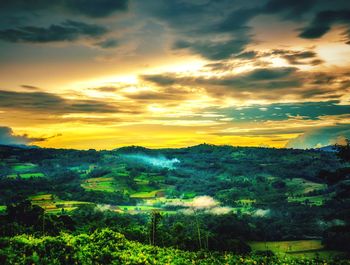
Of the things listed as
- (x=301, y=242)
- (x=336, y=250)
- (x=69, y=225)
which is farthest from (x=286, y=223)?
(x=69, y=225)

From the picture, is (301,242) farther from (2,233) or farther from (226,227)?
(2,233)

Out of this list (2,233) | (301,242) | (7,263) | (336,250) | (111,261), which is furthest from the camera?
(301,242)

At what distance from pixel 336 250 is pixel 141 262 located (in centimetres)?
8774

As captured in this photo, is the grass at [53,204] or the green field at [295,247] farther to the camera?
the grass at [53,204]

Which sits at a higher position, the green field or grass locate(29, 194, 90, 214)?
grass locate(29, 194, 90, 214)

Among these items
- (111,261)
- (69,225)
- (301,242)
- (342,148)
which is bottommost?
(301,242)

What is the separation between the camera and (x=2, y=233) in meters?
51.3

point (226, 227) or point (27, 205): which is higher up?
point (27, 205)

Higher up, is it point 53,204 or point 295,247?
point 53,204

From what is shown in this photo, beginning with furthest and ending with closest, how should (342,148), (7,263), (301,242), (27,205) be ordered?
1. (301,242)
2. (27,205)
3. (342,148)
4. (7,263)

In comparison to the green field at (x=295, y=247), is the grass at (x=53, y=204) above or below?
above

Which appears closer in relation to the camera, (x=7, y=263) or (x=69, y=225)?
(x=7, y=263)

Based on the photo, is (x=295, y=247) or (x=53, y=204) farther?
(x=53, y=204)

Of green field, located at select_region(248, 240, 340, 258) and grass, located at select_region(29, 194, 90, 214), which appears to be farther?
grass, located at select_region(29, 194, 90, 214)
